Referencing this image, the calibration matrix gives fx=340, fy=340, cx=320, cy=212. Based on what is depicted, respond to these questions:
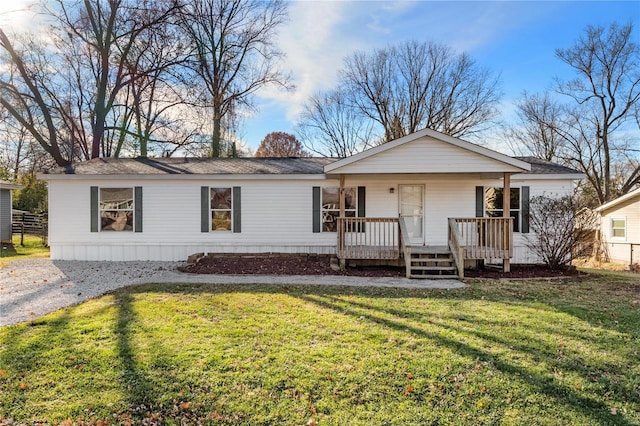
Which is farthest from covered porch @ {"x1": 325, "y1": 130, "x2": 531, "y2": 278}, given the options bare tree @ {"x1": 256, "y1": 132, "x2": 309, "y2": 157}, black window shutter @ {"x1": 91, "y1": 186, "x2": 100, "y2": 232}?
bare tree @ {"x1": 256, "y1": 132, "x2": 309, "y2": 157}

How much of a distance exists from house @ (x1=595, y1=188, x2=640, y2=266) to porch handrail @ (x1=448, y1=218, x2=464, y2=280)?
11.6 metres

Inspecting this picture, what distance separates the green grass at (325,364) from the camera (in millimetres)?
2936

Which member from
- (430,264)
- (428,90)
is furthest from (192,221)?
(428,90)

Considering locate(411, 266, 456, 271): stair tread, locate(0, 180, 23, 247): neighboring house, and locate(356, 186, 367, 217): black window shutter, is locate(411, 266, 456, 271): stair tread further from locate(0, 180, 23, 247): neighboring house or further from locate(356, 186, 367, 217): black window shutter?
locate(0, 180, 23, 247): neighboring house

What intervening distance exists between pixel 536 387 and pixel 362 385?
1674mm

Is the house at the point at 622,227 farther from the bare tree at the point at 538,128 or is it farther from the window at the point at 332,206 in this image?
the window at the point at 332,206

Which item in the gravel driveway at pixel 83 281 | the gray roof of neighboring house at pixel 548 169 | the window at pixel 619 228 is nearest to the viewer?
the gravel driveway at pixel 83 281

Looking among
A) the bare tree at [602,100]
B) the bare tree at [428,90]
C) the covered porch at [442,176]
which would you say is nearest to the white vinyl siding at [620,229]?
the bare tree at [602,100]

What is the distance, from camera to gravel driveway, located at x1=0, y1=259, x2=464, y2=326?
6.20m

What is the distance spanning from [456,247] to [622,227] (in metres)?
14.2

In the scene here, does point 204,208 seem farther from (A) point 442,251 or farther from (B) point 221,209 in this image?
(A) point 442,251

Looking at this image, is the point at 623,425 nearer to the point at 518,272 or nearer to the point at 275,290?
the point at 275,290

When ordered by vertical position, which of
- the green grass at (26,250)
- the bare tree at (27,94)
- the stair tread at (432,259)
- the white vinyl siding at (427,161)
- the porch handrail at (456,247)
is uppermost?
the bare tree at (27,94)

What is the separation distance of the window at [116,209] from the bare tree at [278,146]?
2304 cm
